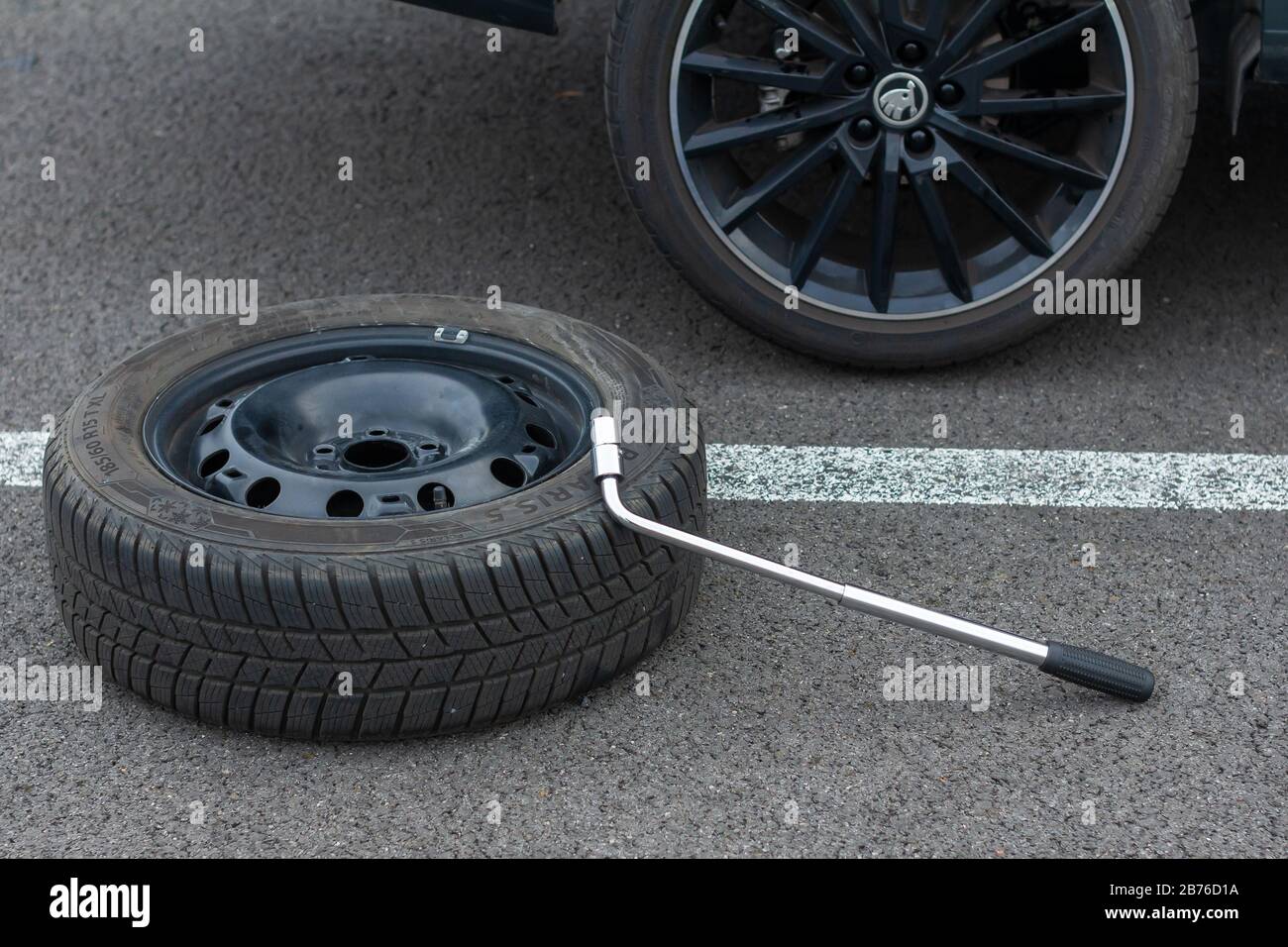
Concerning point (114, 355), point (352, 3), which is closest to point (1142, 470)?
point (114, 355)

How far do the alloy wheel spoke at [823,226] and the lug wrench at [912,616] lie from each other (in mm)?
1015

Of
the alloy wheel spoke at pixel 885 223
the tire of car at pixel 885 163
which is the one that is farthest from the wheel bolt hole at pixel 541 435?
the alloy wheel spoke at pixel 885 223

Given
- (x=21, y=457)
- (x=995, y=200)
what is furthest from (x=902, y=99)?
(x=21, y=457)

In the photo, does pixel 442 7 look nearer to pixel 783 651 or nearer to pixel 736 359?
pixel 736 359

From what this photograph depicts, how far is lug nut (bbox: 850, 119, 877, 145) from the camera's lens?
2.96 meters

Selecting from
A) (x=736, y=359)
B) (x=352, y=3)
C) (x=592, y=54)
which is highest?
(x=352, y=3)

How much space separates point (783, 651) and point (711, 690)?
0.16 meters

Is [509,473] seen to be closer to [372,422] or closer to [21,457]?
[372,422]

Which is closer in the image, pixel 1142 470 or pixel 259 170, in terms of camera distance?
→ pixel 1142 470

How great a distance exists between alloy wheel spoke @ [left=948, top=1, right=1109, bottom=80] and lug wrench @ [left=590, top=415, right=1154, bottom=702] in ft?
4.12

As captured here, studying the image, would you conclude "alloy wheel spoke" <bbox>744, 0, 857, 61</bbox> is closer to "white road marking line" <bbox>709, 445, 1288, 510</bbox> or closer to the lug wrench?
"white road marking line" <bbox>709, 445, 1288, 510</bbox>

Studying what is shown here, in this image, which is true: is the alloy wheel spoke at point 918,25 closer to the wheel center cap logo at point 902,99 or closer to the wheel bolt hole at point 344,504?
the wheel center cap logo at point 902,99

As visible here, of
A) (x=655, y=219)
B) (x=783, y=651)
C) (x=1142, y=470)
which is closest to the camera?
(x=783, y=651)

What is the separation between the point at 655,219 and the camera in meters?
3.07
